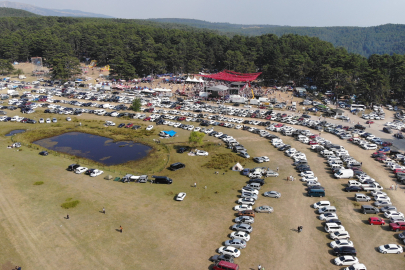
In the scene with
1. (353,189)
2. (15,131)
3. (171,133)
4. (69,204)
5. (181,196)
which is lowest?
(15,131)

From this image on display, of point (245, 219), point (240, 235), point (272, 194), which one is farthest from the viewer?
point (272, 194)

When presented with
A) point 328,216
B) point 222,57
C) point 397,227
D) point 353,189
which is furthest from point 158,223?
point 222,57

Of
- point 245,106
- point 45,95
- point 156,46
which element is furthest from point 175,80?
point 45,95

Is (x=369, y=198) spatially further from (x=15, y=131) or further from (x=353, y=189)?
(x=15, y=131)

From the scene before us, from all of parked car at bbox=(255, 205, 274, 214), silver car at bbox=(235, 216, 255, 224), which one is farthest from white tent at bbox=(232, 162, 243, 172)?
silver car at bbox=(235, 216, 255, 224)

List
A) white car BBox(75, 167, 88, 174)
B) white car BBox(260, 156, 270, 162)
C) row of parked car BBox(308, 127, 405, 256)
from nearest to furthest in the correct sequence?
1. row of parked car BBox(308, 127, 405, 256)
2. white car BBox(75, 167, 88, 174)
3. white car BBox(260, 156, 270, 162)

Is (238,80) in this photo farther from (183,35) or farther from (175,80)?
(183,35)

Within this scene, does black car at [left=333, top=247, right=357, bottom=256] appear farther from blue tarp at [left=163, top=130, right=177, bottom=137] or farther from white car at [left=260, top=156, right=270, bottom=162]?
blue tarp at [left=163, top=130, right=177, bottom=137]
